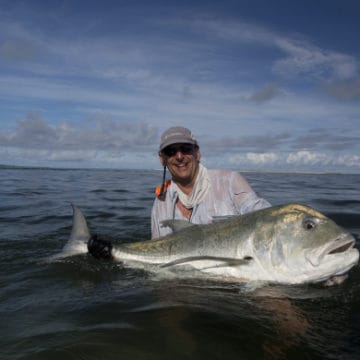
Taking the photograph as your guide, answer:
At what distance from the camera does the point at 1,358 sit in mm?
2914

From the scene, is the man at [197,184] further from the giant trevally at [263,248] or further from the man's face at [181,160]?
the giant trevally at [263,248]

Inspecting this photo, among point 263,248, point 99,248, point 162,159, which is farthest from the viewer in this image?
point 162,159

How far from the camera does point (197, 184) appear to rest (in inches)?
225

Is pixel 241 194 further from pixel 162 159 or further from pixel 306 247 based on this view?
pixel 306 247

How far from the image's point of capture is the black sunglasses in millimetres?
5520

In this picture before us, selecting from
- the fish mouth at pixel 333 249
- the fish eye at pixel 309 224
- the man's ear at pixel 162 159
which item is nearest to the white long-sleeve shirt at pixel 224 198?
the man's ear at pixel 162 159

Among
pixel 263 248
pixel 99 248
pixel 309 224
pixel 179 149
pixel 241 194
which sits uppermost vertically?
pixel 179 149

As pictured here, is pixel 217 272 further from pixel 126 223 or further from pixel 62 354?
pixel 126 223

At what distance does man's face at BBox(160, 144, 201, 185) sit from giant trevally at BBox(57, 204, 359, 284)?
3.04ft

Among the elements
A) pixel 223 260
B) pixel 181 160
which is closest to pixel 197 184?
pixel 181 160

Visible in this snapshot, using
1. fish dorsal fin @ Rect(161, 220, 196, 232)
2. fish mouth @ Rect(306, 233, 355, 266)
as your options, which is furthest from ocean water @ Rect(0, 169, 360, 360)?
fish dorsal fin @ Rect(161, 220, 196, 232)

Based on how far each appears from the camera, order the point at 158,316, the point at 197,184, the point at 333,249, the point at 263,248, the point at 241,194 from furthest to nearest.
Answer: the point at 197,184 → the point at 241,194 → the point at 263,248 → the point at 158,316 → the point at 333,249

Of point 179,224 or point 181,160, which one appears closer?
point 179,224

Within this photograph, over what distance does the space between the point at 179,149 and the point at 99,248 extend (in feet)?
5.85
